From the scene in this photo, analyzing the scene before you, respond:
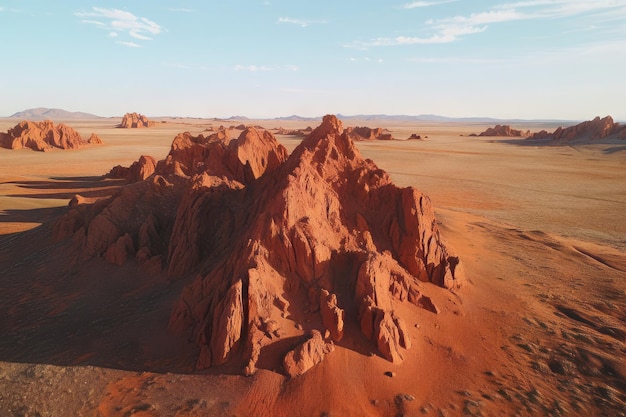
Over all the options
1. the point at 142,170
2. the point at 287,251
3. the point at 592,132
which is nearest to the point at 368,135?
A: the point at 592,132

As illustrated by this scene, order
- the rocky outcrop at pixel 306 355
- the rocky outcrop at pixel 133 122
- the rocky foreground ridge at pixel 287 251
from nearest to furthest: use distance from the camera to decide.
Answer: the rocky outcrop at pixel 306 355 < the rocky foreground ridge at pixel 287 251 < the rocky outcrop at pixel 133 122

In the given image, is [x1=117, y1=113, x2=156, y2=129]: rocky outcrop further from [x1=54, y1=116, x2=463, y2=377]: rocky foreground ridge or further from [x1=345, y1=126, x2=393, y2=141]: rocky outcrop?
[x1=54, y1=116, x2=463, y2=377]: rocky foreground ridge

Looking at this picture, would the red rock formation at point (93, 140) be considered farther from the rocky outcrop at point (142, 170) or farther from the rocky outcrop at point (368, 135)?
the rocky outcrop at point (368, 135)

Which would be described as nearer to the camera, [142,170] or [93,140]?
[142,170]

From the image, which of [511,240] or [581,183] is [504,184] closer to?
[581,183]

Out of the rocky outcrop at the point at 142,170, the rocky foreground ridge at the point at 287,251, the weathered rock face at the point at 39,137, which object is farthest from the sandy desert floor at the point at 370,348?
the weathered rock face at the point at 39,137

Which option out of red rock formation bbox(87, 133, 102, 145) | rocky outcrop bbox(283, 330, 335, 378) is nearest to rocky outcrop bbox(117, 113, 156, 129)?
red rock formation bbox(87, 133, 102, 145)

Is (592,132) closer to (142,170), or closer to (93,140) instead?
(142,170)

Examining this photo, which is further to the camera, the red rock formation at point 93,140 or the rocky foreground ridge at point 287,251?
the red rock formation at point 93,140
